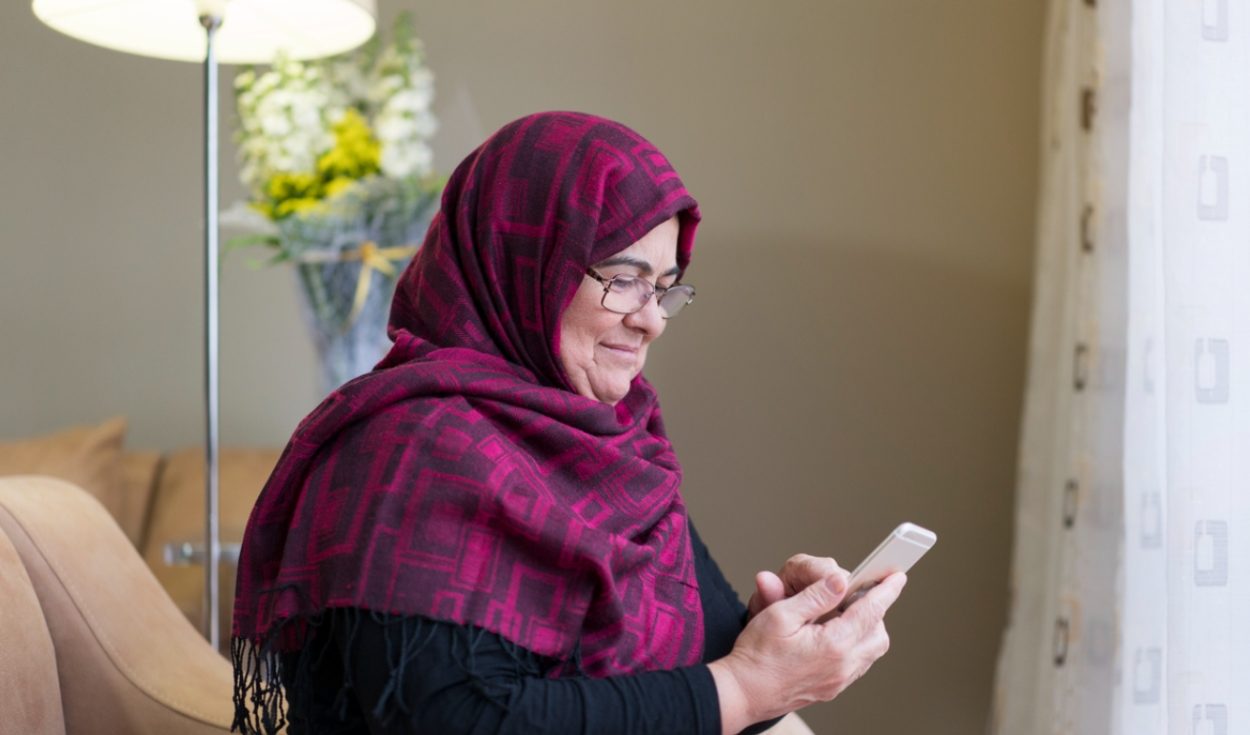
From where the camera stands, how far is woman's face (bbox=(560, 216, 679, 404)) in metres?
1.29

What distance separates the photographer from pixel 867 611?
1.21m

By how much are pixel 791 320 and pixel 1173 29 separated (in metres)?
1.37

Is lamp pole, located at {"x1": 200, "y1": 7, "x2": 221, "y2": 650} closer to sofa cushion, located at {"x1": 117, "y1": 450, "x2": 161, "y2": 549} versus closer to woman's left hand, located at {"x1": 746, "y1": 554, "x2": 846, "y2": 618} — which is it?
sofa cushion, located at {"x1": 117, "y1": 450, "x2": 161, "y2": 549}

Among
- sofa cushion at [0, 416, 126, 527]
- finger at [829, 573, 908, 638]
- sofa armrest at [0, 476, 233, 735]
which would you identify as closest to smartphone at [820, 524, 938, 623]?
finger at [829, 573, 908, 638]

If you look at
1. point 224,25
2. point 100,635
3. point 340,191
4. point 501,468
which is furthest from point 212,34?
point 501,468

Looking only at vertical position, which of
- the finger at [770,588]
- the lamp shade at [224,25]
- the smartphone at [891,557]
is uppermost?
the lamp shade at [224,25]

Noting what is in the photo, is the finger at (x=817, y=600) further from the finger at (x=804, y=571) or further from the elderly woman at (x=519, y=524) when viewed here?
the finger at (x=804, y=571)

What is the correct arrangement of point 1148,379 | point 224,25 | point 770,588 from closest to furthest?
point 770,588, point 1148,379, point 224,25

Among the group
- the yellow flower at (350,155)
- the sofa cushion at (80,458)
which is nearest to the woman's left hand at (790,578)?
the yellow flower at (350,155)

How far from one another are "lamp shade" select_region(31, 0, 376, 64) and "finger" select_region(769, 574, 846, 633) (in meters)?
1.24

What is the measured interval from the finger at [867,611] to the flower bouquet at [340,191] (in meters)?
1.32

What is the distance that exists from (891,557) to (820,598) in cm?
8

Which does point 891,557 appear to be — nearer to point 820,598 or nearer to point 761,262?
point 820,598

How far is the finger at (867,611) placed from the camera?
3.97 ft
